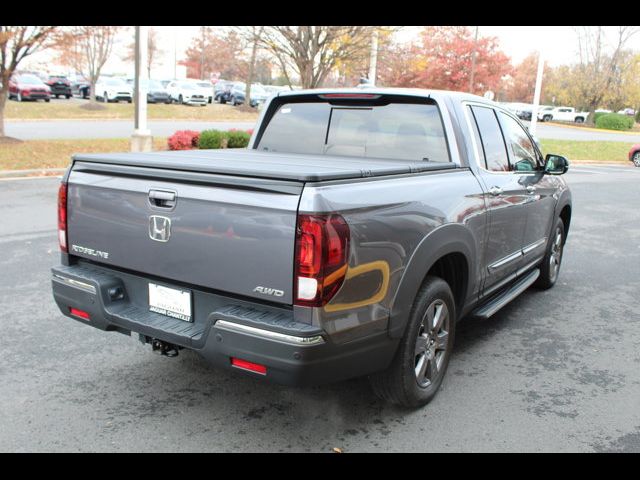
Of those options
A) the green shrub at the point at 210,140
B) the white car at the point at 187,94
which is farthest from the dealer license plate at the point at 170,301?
the white car at the point at 187,94

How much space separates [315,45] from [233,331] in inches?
528

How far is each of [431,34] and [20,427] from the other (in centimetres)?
4294

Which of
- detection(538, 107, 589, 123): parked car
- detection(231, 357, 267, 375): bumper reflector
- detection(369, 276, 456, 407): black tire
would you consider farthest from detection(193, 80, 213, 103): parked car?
detection(231, 357, 267, 375): bumper reflector

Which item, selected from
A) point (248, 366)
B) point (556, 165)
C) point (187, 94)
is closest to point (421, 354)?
point (248, 366)

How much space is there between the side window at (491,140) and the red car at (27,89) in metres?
34.8

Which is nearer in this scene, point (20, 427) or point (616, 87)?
point (20, 427)

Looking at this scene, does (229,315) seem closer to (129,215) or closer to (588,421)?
(129,215)

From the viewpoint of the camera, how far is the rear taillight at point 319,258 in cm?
270

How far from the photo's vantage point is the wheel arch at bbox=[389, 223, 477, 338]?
3199 millimetres

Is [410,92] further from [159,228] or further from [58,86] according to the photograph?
[58,86]

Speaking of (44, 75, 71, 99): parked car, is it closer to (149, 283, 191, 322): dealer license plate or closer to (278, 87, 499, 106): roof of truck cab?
(278, 87, 499, 106): roof of truck cab

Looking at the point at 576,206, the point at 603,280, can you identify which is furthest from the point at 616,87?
the point at 603,280

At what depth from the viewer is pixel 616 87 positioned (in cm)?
5347

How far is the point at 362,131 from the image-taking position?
4.50 metres
